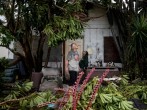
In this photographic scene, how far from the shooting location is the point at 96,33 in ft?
44.6

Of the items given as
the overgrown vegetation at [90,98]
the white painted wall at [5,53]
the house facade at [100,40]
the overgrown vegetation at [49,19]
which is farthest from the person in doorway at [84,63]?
the overgrown vegetation at [90,98]

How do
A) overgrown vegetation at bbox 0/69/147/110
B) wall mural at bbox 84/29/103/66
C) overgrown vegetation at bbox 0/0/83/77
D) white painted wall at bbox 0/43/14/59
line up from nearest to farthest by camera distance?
overgrown vegetation at bbox 0/69/147/110
overgrown vegetation at bbox 0/0/83/77
wall mural at bbox 84/29/103/66
white painted wall at bbox 0/43/14/59

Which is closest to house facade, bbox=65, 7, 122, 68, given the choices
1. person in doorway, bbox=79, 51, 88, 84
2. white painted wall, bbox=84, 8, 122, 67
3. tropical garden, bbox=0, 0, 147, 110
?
white painted wall, bbox=84, 8, 122, 67

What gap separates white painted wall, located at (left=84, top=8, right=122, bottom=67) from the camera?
1344 centimetres

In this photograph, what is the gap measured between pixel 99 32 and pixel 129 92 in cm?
1007

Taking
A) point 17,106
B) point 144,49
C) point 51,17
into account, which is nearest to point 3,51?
point 144,49

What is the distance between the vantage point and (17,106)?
375cm

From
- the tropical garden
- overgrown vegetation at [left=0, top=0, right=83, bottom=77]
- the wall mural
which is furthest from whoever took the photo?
the wall mural

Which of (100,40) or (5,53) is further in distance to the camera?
(5,53)

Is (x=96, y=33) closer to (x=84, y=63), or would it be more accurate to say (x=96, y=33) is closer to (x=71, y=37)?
(x=84, y=63)

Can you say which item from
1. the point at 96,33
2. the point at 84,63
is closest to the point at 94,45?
the point at 96,33

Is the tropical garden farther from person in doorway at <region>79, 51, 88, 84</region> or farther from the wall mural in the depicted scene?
person in doorway at <region>79, 51, 88, 84</region>

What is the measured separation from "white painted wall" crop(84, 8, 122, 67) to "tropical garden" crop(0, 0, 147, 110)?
359 millimetres

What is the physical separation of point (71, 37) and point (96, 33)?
8640mm
